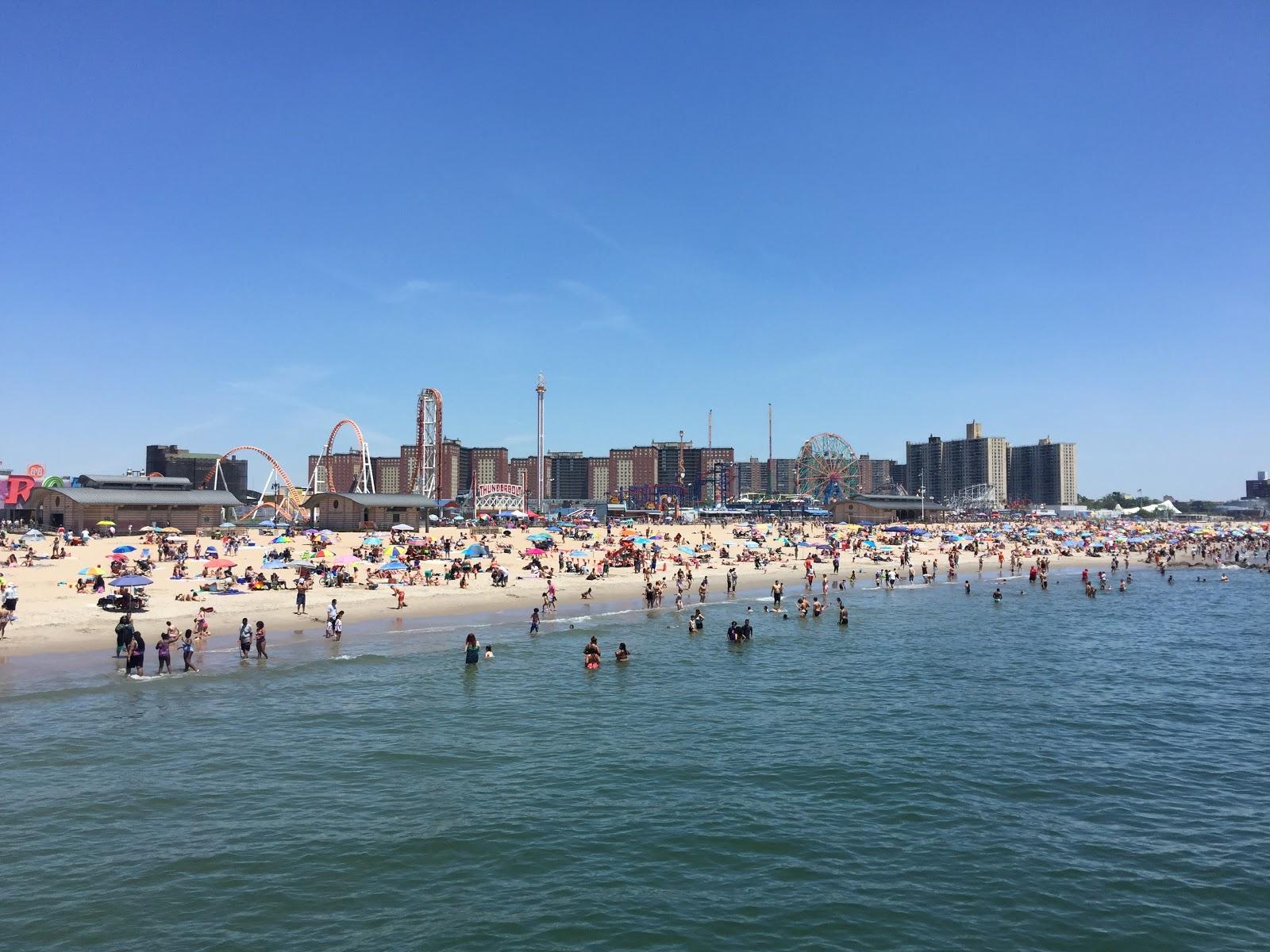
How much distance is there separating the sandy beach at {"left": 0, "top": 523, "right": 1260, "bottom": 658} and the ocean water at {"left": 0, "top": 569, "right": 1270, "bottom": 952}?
470cm

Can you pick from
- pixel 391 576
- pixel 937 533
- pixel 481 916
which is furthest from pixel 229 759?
pixel 937 533

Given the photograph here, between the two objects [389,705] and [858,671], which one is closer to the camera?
[389,705]

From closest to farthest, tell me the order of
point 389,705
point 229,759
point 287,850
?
point 287,850 → point 229,759 → point 389,705

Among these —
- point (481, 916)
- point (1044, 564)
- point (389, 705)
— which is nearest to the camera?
point (481, 916)

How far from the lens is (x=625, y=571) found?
50.3 metres

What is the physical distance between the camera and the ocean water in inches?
390

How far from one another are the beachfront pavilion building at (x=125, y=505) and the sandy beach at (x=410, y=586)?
3.89m

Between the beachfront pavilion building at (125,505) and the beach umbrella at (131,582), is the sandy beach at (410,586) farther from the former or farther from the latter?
the beachfront pavilion building at (125,505)

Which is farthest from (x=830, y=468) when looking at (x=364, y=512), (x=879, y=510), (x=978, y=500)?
(x=364, y=512)

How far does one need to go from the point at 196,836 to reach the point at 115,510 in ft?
196

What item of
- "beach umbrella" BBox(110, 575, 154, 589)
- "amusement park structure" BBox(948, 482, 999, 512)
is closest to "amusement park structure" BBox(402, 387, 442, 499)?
"beach umbrella" BBox(110, 575, 154, 589)

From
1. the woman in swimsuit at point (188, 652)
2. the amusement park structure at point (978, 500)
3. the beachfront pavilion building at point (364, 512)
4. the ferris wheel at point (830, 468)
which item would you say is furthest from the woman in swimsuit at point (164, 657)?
the amusement park structure at point (978, 500)

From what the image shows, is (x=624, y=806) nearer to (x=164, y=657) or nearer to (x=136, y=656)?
(x=136, y=656)

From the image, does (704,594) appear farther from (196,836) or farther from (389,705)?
(196,836)
